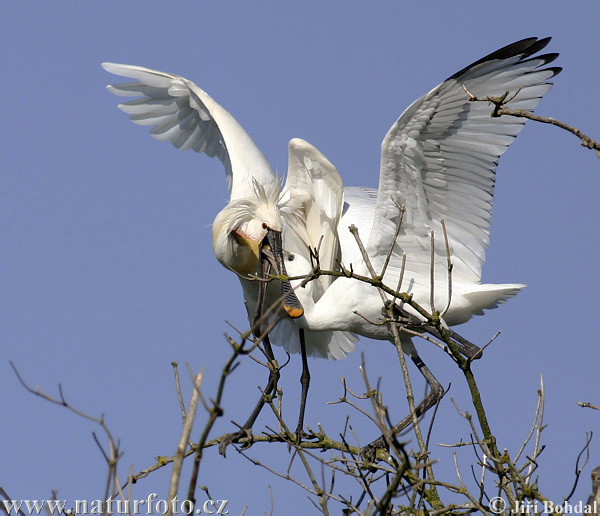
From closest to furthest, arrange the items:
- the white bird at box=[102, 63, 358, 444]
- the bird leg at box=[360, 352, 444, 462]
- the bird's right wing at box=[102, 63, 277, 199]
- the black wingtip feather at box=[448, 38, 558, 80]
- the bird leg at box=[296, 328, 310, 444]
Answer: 1. the black wingtip feather at box=[448, 38, 558, 80]
2. the bird leg at box=[360, 352, 444, 462]
3. the white bird at box=[102, 63, 358, 444]
4. the bird leg at box=[296, 328, 310, 444]
5. the bird's right wing at box=[102, 63, 277, 199]

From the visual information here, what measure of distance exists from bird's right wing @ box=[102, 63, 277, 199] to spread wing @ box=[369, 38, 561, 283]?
1.80 meters

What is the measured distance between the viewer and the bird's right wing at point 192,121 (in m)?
8.42

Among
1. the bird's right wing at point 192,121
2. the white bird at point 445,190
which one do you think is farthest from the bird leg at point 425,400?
the bird's right wing at point 192,121

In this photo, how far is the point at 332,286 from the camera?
734cm

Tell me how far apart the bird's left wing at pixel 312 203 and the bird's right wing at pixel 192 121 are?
18.9 inches

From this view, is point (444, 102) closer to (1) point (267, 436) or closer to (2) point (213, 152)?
(1) point (267, 436)

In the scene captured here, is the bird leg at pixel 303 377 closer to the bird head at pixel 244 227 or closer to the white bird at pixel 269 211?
the white bird at pixel 269 211

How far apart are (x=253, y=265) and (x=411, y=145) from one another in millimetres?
2233

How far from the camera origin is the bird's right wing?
8422 millimetres

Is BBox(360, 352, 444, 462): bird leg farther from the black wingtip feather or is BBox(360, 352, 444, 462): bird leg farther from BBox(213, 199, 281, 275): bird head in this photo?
the black wingtip feather

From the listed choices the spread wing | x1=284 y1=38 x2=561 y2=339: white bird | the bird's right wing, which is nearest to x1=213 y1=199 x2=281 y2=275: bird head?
the bird's right wing

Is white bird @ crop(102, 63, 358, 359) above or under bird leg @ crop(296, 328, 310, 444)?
above

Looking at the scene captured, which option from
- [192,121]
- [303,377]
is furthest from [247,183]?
[303,377]

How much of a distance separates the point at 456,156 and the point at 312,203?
160 cm
